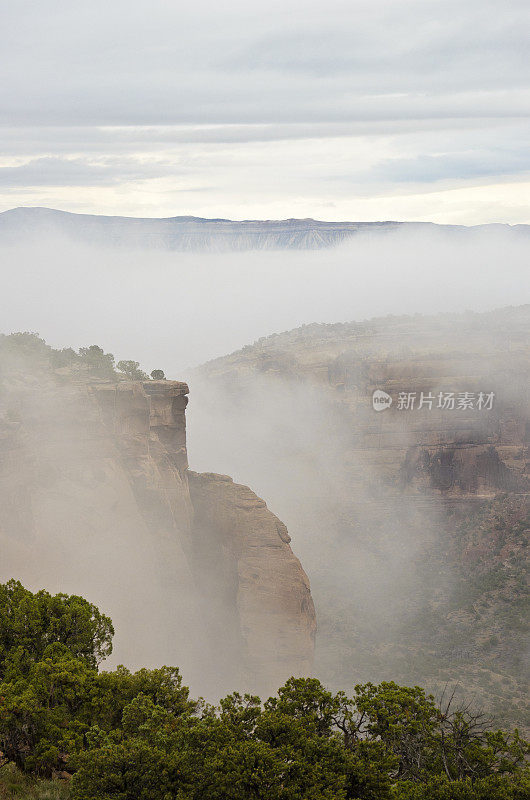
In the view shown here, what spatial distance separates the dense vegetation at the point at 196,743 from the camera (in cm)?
1895

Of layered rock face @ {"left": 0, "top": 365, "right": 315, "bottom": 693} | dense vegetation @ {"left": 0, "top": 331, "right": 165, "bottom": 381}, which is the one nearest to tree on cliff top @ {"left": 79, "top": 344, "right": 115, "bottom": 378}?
dense vegetation @ {"left": 0, "top": 331, "right": 165, "bottom": 381}

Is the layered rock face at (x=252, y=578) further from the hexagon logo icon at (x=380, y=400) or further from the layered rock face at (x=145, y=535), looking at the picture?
the hexagon logo icon at (x=380, y=400)

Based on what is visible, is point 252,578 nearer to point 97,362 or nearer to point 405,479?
point 97,362

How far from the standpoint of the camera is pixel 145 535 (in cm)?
4350

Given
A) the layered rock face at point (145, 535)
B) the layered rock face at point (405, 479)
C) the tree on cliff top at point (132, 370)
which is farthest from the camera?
the layered rock face at point (405, 479)

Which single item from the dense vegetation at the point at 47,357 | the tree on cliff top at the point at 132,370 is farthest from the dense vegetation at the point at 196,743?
the tree on cliff top at the point at 132,370

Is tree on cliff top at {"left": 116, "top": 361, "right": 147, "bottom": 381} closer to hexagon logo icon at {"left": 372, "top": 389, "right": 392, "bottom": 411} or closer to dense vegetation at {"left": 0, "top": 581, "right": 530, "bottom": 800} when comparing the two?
dense vegetation at {"left": 0, "top": 581, "right": 530, "bottom": 800}

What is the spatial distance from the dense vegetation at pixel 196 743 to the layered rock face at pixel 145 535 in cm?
1307

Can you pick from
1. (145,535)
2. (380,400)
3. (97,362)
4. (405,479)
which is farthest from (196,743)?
(380,400)

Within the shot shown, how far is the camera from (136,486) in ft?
146

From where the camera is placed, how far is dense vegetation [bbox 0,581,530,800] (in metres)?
19.0

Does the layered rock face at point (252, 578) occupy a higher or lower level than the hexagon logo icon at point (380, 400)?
lower

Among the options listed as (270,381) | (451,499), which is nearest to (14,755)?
(451,499)

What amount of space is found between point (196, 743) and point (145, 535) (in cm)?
2391
